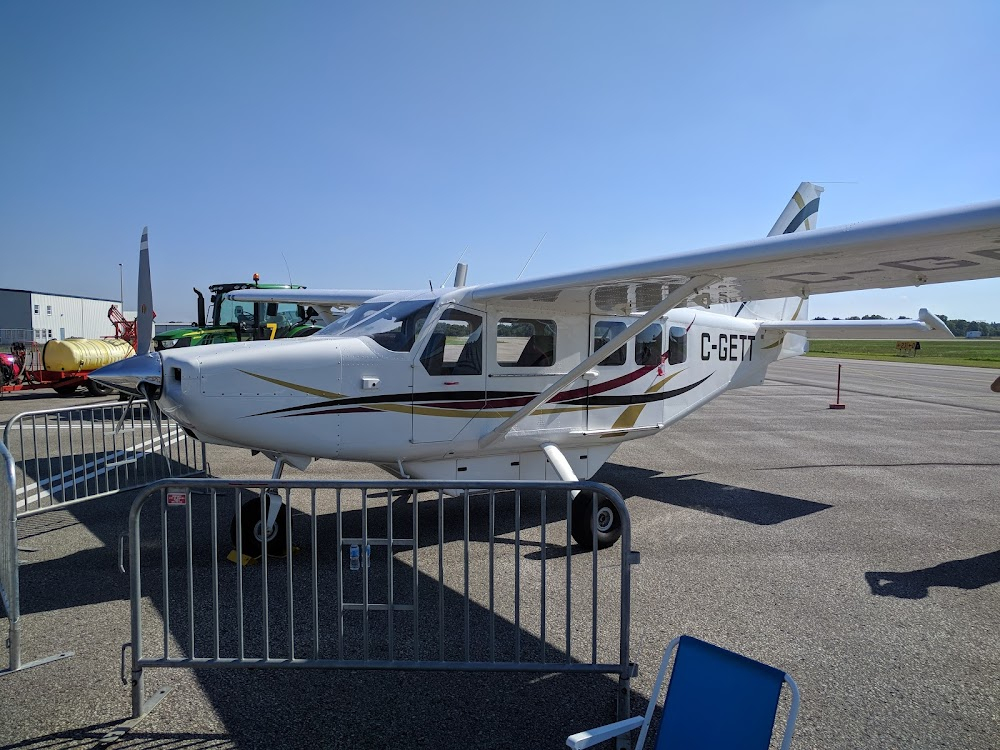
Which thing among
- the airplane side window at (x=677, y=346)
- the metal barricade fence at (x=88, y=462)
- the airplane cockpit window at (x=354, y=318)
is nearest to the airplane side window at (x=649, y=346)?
the airplane side window at (x=677, y=346)

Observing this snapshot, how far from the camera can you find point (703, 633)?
4203 millimetres

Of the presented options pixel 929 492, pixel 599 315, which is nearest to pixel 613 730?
pixel 599 315

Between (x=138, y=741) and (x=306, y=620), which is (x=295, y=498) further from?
(x=138, y=741)

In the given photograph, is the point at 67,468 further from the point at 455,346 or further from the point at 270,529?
the point at 455,346

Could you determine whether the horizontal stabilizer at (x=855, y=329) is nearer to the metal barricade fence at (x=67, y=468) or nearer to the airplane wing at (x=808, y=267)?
the airplane wing at (x=808, y=267)

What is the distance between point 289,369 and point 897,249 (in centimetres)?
447

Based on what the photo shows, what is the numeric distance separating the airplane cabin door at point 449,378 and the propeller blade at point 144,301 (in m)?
2.45

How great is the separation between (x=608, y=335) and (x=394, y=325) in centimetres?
250

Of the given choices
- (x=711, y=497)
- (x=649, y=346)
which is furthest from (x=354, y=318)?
(x=711, y=497)

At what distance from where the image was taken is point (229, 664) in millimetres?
3324

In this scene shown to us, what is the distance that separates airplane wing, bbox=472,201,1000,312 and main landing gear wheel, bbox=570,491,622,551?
201cm

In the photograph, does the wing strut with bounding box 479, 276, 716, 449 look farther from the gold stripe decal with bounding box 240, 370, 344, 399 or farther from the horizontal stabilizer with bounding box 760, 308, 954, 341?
the horizontal stabilizer with bounding box 760, 308, 954, 341

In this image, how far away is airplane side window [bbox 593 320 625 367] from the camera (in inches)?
273

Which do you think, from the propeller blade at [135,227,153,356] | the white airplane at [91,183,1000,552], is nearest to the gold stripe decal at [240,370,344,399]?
the white airplane at [91,183,1000,552]
